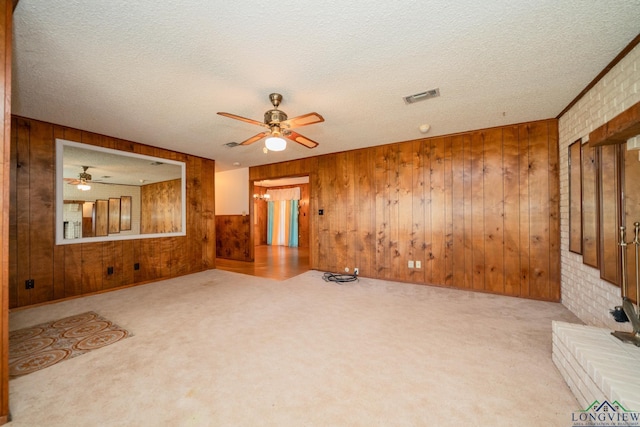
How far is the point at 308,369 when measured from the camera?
71.3 inches

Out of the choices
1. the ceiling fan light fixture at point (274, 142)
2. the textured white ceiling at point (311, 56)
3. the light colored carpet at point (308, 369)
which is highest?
the textured white ceiling at point (311, 56)

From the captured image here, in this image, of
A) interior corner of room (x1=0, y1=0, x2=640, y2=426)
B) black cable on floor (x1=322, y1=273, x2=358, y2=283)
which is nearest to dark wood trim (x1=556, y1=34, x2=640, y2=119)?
interior corner of room (x1=0, y1=0, x2=640, y2=426)

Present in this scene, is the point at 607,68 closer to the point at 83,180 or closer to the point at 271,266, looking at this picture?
the point at 271,266

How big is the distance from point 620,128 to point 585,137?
138 centimetres

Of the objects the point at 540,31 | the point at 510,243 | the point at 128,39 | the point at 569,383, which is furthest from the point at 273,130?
the point at 510,243

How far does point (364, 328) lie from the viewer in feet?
8.12

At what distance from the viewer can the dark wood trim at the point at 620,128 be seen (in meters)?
1.43

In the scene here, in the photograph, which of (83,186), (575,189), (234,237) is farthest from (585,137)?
(234,237)

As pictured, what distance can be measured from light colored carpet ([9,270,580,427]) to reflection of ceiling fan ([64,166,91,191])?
1753mm

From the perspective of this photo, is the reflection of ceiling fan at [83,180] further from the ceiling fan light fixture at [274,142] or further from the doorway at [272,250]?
the ceiling fan light fixture at [274,142]

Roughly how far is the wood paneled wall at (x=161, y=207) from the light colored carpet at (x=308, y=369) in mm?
1705

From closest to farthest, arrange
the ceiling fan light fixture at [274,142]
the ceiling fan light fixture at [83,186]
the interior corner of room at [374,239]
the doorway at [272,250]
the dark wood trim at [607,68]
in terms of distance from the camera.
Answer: the interior corner of room at [374,239] → the dark wood trim at [607,68] → the ceiling fan light fixture at [274,142] → the ceiling fan light fixture at [83,186] → the doorway at [272,250]

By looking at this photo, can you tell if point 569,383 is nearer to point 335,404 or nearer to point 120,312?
point 335,404

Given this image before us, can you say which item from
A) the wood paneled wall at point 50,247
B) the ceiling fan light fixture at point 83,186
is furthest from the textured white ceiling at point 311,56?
the ceiling fan light fixture at point 83,186
